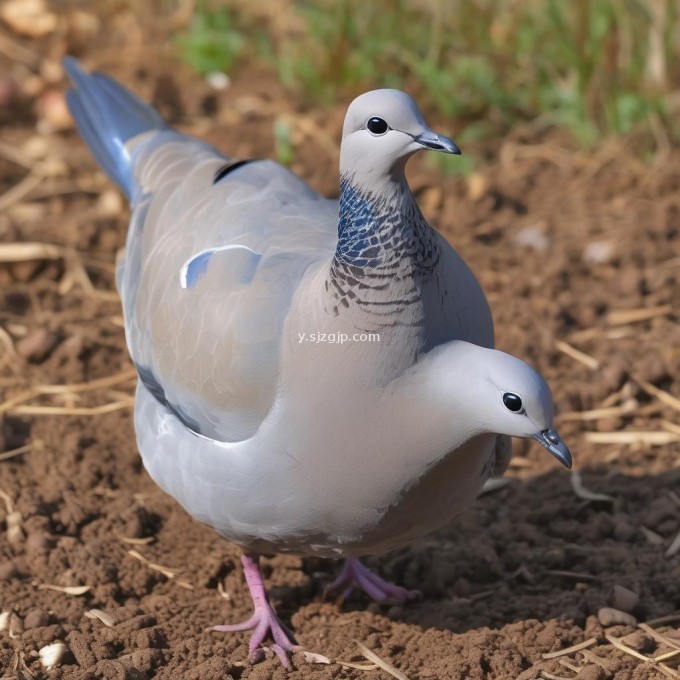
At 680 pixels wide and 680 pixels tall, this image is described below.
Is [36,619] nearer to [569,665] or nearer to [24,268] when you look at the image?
[569,665]

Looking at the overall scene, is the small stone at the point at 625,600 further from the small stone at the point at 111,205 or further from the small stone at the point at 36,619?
the small stone at the point at 111,205

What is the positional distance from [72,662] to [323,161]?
121 inches

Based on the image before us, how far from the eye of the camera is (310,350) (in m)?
2.85

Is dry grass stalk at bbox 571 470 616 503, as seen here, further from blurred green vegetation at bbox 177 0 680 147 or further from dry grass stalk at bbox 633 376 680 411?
blurred green vegetation at bbox 177 0 680 147

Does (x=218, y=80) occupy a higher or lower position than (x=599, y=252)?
higher

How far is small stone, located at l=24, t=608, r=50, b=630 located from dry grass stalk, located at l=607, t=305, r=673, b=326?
2495mm

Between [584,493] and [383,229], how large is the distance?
1.64m

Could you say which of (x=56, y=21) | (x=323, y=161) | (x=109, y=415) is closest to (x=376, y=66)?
(x=323, y=161)

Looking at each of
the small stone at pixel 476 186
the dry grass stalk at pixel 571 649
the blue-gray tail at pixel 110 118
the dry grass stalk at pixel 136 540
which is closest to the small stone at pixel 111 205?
the blue-gray tail at pixel 110 118

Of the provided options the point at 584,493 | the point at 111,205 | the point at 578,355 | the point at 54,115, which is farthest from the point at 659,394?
the point at 54,115

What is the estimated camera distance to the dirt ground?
335 centimetres

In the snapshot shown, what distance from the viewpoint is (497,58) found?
611 centimetres

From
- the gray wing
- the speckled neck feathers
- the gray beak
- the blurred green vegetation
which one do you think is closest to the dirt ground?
the blurred green vegetation

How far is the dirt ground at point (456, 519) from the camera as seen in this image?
3.35 meters
